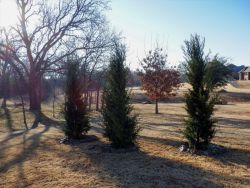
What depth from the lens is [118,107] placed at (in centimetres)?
970

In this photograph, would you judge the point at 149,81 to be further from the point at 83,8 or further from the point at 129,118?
the point at 129,118

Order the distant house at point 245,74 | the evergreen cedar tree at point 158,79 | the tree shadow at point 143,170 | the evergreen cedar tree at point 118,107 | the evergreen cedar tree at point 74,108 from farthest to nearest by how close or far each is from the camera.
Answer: the distant house at point 245,74 < the evergreen cedar tree at point 158,79 < the evergreen cedar tree at point 74,108 < the evergreen cedar tree at point 118,107 < the tree shadow at point 143,170

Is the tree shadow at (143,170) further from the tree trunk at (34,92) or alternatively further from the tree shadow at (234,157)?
the tree trunk at (34,92)

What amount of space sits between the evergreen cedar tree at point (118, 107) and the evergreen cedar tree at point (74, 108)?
188 centimetres

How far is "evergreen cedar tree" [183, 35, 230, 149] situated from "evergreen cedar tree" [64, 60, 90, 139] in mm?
3970

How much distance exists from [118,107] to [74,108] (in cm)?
267

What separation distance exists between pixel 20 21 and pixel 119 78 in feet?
74.4

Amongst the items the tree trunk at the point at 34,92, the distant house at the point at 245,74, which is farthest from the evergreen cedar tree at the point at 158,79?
the distant house at the point at 245,74

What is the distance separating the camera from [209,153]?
880cm

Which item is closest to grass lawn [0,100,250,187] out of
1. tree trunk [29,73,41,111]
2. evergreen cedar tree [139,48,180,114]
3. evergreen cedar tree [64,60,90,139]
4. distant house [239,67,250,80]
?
evergreen cedar tree [64,60,90,139]

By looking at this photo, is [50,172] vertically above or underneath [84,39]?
underneath

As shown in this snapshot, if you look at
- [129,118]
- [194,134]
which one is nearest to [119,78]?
[129,118]

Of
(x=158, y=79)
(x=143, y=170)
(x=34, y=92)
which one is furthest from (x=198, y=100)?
(x=34, y=92)

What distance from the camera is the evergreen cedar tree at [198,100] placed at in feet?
29.9
